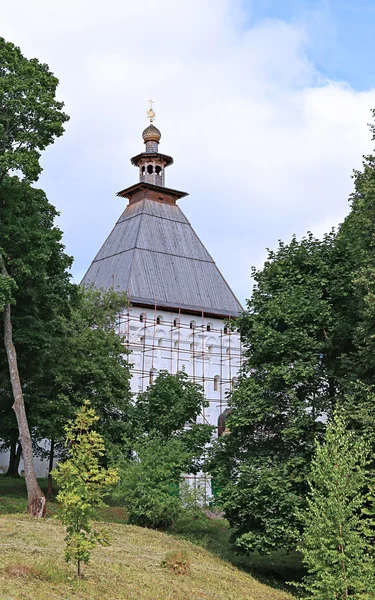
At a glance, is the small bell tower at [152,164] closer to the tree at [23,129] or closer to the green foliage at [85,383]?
the green foliage at [85,383]

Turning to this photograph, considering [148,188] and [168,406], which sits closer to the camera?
[168,406]

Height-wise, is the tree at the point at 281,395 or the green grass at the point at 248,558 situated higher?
the tree at the point at 281,395

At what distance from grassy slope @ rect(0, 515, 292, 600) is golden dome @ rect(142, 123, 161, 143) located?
4843cm

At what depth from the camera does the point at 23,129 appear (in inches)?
950

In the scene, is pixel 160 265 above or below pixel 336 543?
above

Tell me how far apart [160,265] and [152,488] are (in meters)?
33.0

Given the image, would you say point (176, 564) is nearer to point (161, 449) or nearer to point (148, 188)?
point (161, 449)

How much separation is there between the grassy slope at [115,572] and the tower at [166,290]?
2766 cm

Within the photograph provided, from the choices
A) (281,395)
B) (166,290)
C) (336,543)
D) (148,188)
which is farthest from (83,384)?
(148,188)

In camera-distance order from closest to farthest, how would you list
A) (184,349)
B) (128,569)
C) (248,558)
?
(128,569)
(248,558)
(184,349)

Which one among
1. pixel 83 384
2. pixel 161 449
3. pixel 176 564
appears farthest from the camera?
pixel 83 384

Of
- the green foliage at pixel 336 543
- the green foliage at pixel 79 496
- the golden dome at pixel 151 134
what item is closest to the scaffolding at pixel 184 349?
the golden dome at pixel 151 134

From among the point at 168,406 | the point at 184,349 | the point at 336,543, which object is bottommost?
the point at 336,543

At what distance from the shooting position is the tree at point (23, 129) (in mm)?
22750
